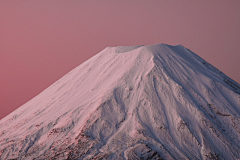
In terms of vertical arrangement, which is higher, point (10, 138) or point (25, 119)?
point (25, 119)

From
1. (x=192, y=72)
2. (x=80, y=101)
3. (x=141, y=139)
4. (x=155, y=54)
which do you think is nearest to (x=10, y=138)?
(x=80, y=101)

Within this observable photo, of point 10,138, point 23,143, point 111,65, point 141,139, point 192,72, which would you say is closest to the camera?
point 141,139

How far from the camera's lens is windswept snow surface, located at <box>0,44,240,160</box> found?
59.6 feet

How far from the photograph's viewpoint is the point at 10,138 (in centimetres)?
2120

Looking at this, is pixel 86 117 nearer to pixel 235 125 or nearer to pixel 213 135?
pixel 213 135

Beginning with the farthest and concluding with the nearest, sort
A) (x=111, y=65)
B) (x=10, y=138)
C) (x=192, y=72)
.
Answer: (x=111, y=65)
(x=192, y=72)
(x=10, y=138)

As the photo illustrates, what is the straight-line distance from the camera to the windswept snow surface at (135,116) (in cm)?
1817

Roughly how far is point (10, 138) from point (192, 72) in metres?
15.1

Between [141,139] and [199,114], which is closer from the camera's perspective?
[141,139]

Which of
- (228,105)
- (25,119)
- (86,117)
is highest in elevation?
(25,119)

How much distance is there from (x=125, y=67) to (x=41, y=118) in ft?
26.2

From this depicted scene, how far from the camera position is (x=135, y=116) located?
66.0 feet

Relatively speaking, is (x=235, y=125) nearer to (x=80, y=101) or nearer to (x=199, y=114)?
(x=199, y=114)

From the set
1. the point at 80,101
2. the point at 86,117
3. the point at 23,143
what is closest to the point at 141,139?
the point at 86,117
